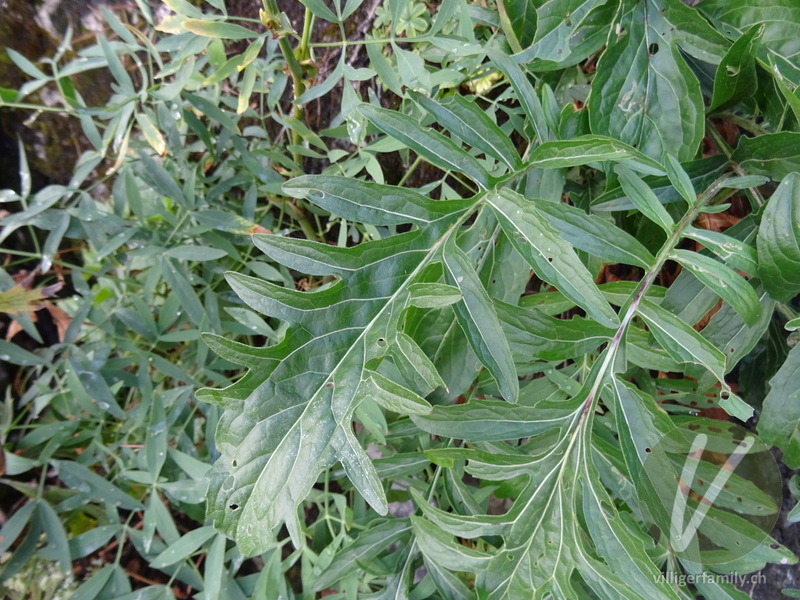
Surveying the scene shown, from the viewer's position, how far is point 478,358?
0.47 m

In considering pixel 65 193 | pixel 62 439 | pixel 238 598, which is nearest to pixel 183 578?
pixel 238 598

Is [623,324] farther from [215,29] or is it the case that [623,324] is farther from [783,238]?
[215,29]

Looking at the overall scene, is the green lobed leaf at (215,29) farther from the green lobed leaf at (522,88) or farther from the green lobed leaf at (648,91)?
the green lobed leaf at (648,91)

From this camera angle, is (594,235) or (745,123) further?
(745,123)

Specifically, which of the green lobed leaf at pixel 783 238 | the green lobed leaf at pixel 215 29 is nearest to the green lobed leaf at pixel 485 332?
the green lobed leaf at pixel 783 238

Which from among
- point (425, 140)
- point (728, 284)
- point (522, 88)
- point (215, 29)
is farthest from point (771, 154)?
point (215, 29)

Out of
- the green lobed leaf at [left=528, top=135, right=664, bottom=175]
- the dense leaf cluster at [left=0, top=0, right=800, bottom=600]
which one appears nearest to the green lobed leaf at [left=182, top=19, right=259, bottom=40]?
the dense leaf cluster at [left=0, top=0, right=800, bottom=600]

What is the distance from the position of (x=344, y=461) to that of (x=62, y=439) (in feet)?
2.37

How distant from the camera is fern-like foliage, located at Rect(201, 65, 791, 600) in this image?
443 mm

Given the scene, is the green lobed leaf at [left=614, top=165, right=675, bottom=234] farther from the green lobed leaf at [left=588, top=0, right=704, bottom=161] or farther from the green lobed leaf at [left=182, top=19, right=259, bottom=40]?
the green lobed leaf at [left=182, top=19, right=259, bottom=40]

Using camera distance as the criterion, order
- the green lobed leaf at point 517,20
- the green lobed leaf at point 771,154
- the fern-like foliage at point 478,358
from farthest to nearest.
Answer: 1. the green lobed leaf at point 517,20
2. the green lobed leaf at point 771,154
3. the fern-like foliage at point 478,358

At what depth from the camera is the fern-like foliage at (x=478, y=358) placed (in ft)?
1.45

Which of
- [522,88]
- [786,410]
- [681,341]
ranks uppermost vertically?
[522,88]

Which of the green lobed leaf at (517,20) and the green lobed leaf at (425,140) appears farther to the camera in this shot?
the green lobed leaf at (517,20)
